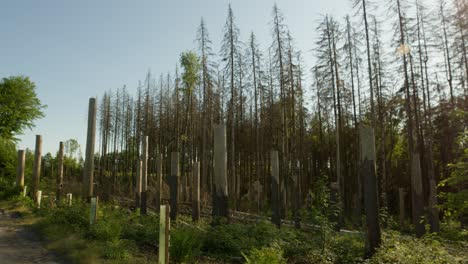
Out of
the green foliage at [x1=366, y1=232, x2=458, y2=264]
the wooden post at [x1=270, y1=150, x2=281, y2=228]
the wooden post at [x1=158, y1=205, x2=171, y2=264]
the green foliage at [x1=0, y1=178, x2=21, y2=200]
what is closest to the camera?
the wooden post at [x1=158, y1=205, x2=171, y2=264]

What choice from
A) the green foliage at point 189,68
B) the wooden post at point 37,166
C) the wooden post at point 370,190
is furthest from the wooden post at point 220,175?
the green foliage at point 189,68

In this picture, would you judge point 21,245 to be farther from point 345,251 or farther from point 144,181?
point 144,181

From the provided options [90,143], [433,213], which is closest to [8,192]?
[90,143]

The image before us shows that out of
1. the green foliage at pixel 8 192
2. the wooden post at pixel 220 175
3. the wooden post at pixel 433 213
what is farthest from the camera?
the green foliage at pixel 8 192

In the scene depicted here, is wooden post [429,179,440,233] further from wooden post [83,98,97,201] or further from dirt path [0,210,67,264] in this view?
dirt path [0,210,67,264]

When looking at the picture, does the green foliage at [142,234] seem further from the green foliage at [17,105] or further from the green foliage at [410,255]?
the green foliage at [17,105]

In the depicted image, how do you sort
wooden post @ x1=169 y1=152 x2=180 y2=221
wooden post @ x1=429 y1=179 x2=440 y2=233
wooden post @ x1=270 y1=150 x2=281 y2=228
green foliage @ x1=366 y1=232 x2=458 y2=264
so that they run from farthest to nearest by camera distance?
wooden post @ x1=429 y1=179 x2=440 y2=233, wooden post @ x1=169 y1=152 x2=180 y2=221, wooden post @ x1=270 y1=150 x2=281 y2=228, green foliage @ x1=366 y1=232 x2=458 y2=264

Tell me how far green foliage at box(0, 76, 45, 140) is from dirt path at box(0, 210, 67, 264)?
1935 cm

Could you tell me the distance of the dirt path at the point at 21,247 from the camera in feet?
19.8

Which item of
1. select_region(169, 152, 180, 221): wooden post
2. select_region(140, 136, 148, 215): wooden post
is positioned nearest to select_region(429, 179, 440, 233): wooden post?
select_region(169, 152, 180, 221): wooden post

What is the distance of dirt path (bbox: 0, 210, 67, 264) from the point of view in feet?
19.8

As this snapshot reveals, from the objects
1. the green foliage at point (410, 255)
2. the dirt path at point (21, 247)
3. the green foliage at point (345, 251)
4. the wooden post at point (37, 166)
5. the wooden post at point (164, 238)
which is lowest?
the green foliage at point (345, 251)

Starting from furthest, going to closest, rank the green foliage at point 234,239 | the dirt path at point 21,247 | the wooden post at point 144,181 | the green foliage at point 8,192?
the wooden post at point 144,181, the green foliage at point 8,192, the green foliage at point 234,239, the dirt path at point 21,247

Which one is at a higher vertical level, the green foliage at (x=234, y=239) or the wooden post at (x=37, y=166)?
the wooden post at (x=37, y=166)
